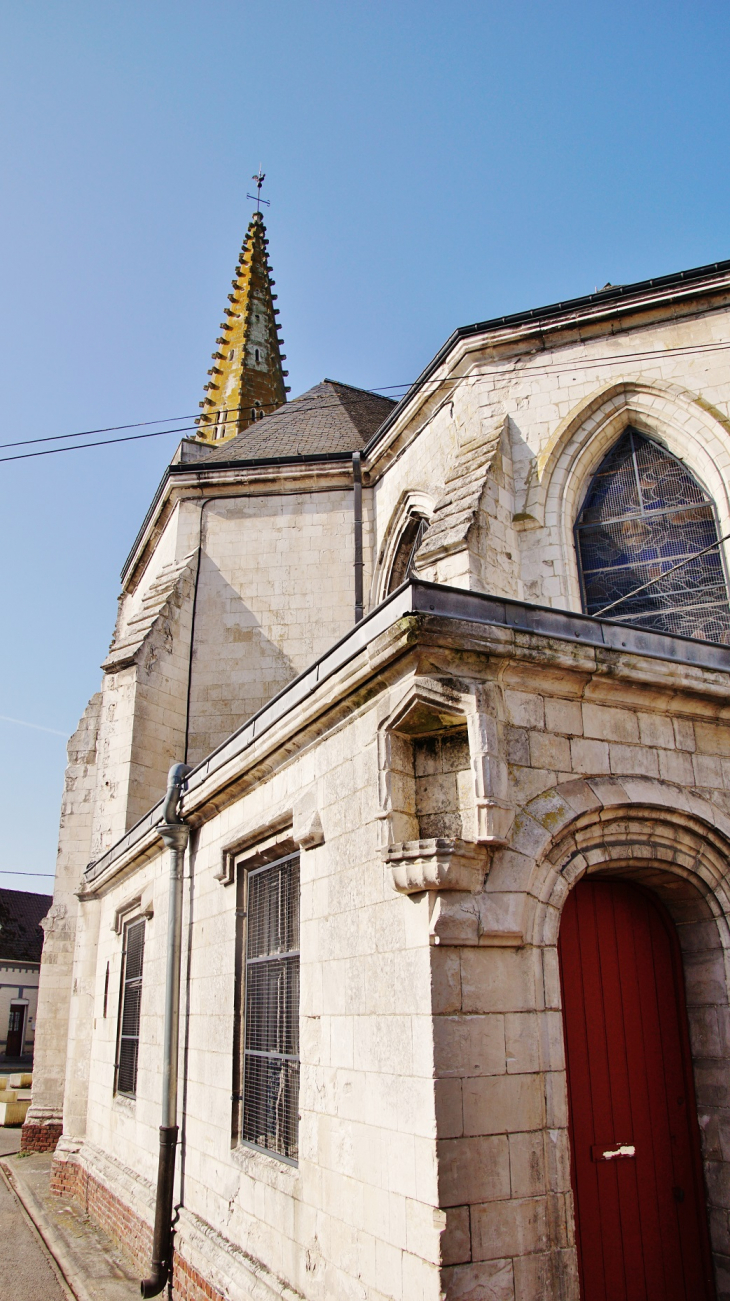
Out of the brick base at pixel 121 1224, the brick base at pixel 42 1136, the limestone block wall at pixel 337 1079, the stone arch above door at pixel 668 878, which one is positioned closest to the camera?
the limestone block wall at pixel 337 1079

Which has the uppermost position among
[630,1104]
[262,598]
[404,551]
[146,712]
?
[404,551]

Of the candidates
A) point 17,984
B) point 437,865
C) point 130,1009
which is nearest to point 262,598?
point 130,1009

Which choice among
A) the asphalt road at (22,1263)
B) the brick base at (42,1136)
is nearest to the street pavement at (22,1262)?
the asphalt road at (22,1263)

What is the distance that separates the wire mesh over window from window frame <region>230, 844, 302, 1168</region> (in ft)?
0.05

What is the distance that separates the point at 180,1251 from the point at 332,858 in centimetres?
353

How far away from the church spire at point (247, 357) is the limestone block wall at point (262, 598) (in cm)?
1272

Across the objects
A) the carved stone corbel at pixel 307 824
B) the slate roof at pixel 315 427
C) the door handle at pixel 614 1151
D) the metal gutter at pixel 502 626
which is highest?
the slate roof at pixel 315 427

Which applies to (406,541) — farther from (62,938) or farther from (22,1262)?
(22,1262)

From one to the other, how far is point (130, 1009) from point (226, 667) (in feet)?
14.6

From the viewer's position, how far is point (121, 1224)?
26.4 feet

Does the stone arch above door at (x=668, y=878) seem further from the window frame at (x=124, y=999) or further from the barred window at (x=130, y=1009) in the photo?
the barred window at (x=130, y=1009)

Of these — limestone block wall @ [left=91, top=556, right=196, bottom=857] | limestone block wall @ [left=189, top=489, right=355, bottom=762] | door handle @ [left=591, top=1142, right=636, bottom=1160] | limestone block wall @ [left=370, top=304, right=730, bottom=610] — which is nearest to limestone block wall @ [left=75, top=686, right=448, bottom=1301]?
door handle @ [left=591, top=1142, right=636, bottom=1160]

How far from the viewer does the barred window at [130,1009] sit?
29.6 ft

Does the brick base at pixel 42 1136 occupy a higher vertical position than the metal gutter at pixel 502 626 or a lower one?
lower
